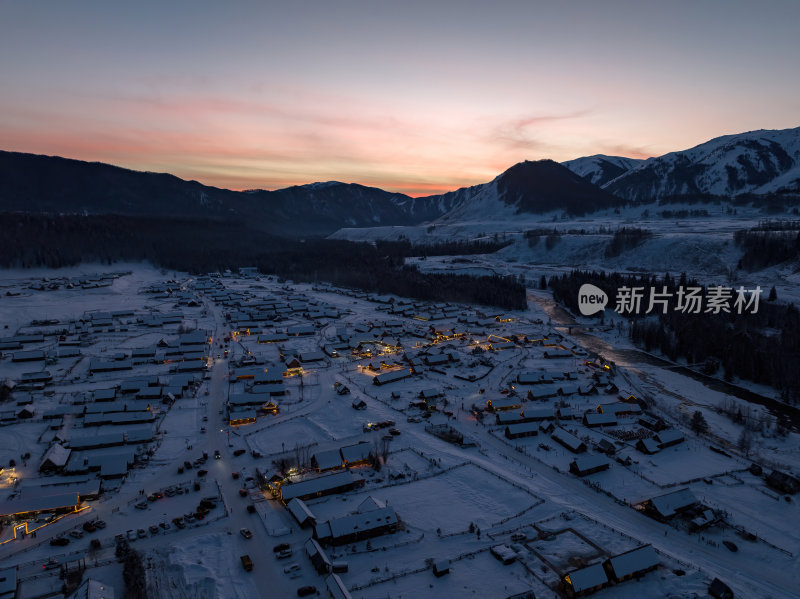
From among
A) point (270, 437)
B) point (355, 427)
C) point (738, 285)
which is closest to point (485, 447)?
point (355, 427)

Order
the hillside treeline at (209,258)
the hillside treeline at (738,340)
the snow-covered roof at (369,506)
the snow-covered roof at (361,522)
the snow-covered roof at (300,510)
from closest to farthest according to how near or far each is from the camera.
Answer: the snow-covered roof at (361,522)
the snow-covered roof at (300,510)
the snow-covered roof at (369,506)
the hillside treeline at (738,340)
the hillside treeline at (209,258)

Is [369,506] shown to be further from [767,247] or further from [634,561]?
[767,247]

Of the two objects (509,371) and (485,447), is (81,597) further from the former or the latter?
(509,371)

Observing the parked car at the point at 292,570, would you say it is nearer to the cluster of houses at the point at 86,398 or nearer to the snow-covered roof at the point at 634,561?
the cluster of houses at the point at 86,398

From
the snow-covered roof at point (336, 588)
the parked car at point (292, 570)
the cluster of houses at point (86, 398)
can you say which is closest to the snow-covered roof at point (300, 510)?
the parked car at point (292, 570)

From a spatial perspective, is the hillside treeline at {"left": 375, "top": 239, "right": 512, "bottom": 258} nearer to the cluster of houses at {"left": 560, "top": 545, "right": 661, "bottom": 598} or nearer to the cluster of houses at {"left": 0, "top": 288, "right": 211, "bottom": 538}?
the cluster of houses at {"left": 0, "top": 288, "right": 211, "bottom": 538}
